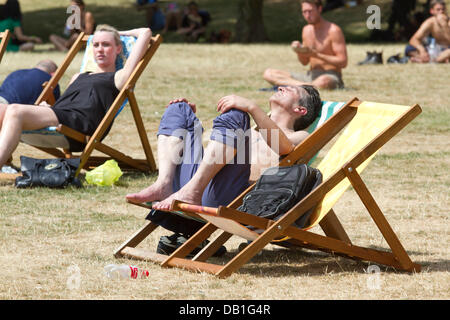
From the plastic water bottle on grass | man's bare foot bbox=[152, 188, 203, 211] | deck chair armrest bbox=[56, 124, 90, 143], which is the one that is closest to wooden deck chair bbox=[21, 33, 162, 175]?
deck chair armrest bbox=[56, 124, 90, 143]

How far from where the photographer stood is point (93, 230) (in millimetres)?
5414

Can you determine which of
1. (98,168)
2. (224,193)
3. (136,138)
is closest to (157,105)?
(136,138)

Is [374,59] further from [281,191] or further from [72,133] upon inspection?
[281,191]

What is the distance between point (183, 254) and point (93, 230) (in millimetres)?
1116

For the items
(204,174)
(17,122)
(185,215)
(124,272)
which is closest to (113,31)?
(17,122)

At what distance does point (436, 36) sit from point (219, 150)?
11.5 meters

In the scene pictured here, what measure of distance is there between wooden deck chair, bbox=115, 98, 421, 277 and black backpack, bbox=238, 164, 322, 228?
0.28 ft

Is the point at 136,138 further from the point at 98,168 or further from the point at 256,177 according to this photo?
the point at 256,177

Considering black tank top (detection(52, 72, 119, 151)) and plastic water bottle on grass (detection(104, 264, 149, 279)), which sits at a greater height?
plastic water bottle on grass (detection(104, 264, 149, 279))

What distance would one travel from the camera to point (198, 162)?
4.75 m

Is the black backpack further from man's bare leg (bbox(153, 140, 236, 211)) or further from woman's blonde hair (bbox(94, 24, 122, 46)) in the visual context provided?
woman's blonde hair (bbox(94, 24, 122, 46))

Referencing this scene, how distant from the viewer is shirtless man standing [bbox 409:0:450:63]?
1475 centimetres

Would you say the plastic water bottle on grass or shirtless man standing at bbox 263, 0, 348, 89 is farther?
shirtless man standing at bbox 263, 0, 348, 89

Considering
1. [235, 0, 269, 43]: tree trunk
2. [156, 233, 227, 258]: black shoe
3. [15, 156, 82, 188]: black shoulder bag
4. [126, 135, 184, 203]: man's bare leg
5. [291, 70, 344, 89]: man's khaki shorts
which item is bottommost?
[235, 0, 269, 43]: tree trunk
